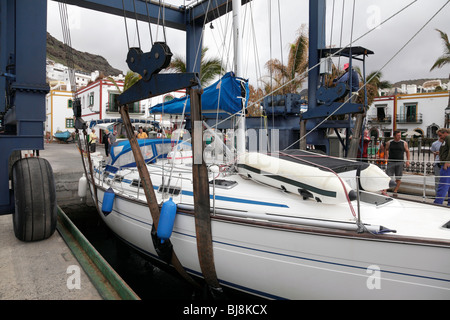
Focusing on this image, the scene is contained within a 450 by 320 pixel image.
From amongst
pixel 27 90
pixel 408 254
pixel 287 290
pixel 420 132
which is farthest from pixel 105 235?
pixel 420 132

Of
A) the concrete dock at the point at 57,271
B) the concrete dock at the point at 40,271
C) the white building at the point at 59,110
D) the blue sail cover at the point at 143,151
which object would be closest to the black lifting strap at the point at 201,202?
the concrete dock at the point at 57,271

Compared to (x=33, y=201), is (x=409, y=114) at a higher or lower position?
higher

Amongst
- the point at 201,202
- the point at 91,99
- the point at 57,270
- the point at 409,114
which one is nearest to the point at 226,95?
the point at 201,202

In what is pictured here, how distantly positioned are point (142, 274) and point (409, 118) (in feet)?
102

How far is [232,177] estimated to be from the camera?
403 cm

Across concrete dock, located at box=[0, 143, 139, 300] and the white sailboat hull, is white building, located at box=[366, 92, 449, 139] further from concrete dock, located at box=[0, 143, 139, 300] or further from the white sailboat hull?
concrete dock, located at box=[0, 143, 139, 300]

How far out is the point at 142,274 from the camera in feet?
14.9

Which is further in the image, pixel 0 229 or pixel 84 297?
pixel 0 229

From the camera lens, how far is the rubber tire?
372 centimetres

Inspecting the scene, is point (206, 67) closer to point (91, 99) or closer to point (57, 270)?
point (57, 270)

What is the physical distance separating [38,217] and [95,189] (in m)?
1.75

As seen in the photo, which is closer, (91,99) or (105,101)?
(105,101)

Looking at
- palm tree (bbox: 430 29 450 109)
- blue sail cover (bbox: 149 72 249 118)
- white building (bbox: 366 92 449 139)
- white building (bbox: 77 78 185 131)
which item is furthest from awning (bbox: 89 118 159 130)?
white building (bbox: 366 92 449 139)
